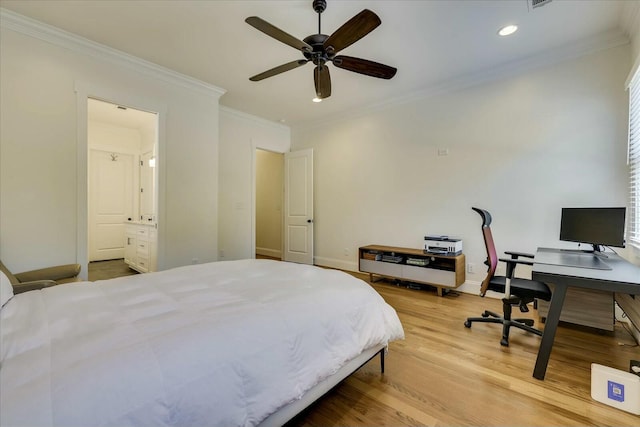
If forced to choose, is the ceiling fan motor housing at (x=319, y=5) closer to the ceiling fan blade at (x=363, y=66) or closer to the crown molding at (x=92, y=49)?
the ceiling fan blade at (x=363, y=66)

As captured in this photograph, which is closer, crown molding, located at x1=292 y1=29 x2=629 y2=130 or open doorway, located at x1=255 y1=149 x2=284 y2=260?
crown molding, located at x1=292 y1=29 x2=629 y2=130

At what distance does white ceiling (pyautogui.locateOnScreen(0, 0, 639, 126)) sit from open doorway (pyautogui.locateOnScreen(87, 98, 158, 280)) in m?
2.59

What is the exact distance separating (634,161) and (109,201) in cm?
807

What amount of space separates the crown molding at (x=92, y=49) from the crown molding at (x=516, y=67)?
268 centimetres

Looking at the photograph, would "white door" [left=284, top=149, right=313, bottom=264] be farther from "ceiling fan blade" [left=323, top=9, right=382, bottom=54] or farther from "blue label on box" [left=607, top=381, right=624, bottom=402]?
"blue label on box" [left=607, top=381, right=624, bottom=402]

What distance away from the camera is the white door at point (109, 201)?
18.3 feet

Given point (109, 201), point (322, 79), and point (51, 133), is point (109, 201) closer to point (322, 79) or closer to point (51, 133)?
point (51, 133)

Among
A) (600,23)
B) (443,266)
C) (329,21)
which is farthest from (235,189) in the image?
(600,23)

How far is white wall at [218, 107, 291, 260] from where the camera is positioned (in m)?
4.66

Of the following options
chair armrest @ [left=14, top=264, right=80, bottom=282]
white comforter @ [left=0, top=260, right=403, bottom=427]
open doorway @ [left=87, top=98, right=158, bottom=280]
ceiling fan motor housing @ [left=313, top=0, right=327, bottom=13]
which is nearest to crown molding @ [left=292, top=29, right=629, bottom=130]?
ceiling fan motor housing @ [left=313, top=0, right=327, bottom=13]

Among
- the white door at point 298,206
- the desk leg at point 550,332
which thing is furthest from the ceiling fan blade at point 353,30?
the white door at point 298,206

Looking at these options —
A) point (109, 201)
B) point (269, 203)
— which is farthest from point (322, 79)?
point (109, 201)

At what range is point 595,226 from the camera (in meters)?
2.37

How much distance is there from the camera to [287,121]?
5.39m
